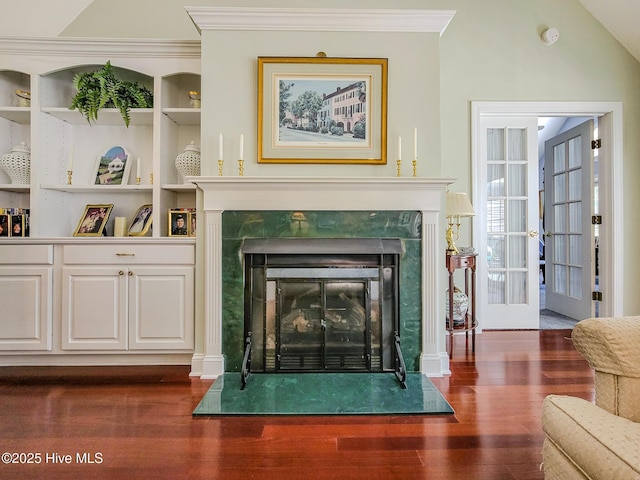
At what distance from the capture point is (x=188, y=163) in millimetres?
2789

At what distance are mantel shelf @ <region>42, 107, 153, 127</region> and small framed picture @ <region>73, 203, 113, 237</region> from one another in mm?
663

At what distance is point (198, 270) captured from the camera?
2551 millimetres

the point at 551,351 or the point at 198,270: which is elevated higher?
the point at 198,270

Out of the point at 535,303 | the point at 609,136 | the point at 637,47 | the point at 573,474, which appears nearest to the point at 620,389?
the point at 573,474

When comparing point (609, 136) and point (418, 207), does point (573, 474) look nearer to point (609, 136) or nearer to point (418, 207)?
point (418, 207)

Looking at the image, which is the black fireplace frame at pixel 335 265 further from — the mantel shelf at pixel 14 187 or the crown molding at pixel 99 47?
the mantel shelf at pixel 14 187

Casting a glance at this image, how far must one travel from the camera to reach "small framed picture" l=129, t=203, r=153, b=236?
2857 mm

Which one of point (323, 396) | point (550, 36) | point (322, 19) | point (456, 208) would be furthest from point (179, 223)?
point (550, 36)

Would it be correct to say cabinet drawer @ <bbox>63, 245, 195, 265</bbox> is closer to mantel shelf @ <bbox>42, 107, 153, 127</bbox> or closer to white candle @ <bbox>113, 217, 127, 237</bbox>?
white candle @ <bbox>113, 217, 127, 237</bbox>

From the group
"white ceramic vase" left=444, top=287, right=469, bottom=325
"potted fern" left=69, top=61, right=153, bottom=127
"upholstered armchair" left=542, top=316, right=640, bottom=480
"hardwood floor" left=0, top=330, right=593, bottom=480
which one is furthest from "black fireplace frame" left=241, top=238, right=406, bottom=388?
"potted fern" left=69, top=61, right=153, bottom=127

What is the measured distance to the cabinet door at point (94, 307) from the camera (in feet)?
8.38

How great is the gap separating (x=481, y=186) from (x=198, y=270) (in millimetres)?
2590

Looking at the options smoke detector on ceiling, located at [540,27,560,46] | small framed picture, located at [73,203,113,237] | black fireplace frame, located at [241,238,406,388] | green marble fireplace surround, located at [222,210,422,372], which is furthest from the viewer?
smoke detector on ceiling, located at [540,27,560,46]

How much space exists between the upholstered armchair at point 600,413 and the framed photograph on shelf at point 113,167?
307 centimetres
